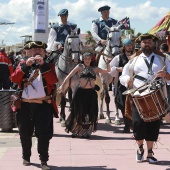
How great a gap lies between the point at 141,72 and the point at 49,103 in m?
1.49

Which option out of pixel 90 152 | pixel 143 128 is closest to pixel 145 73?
pixel 143 128

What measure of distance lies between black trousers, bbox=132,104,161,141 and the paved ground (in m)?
0.44

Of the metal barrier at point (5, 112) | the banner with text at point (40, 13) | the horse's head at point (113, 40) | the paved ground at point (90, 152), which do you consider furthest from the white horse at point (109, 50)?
the banner with text at point (40, 13)

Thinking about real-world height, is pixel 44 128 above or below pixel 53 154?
above

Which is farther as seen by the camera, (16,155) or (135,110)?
(16,155)

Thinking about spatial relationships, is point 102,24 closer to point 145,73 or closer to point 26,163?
point 145,73

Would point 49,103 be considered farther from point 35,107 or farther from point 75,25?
point 75,25

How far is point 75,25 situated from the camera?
1238 cm

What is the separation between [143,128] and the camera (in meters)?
7.02

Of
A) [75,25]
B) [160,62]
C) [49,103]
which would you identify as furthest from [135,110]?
[75,25]

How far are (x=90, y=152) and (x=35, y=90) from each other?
6.15 feet

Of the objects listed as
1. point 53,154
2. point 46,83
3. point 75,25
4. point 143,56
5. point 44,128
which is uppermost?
point 75,25

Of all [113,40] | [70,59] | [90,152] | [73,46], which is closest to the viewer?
[90,152]

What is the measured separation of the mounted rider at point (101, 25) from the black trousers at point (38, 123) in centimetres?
603
